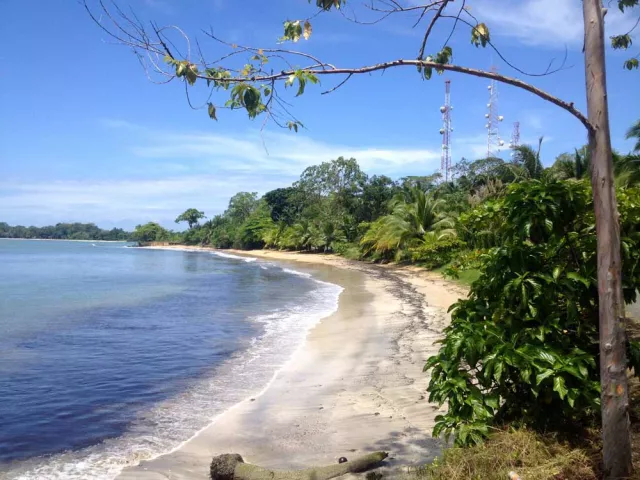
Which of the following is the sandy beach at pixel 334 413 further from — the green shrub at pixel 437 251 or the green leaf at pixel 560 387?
the green shrub at pixel 437 251

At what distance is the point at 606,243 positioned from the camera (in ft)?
9.06

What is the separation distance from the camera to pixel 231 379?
805cm

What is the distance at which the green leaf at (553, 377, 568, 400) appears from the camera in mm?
3141

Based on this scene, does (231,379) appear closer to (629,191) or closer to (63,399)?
(63,399)

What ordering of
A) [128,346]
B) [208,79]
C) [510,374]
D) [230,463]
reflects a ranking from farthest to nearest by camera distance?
[128,346]
[230,463]
[510,374]
[208,79]

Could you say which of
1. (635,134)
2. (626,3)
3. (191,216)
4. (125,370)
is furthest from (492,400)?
(191,216)

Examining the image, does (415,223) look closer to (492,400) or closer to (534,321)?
(534,321)

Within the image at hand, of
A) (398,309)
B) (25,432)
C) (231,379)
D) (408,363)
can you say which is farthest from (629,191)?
(398,309)

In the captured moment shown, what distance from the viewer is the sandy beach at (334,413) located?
4824 millimetres

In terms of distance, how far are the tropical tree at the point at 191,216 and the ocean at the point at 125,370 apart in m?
89.8

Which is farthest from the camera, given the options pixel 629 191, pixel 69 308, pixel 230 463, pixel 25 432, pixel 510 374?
pixel 69 308

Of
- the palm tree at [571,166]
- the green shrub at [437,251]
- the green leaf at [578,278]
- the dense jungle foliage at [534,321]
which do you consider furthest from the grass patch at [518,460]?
the green shrub at [437,251]

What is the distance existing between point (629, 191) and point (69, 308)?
58.7ft

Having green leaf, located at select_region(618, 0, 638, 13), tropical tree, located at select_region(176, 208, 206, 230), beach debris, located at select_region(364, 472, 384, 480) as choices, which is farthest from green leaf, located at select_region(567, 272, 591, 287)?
tropical tree, located at select_region(176, 208, 206, 230)
